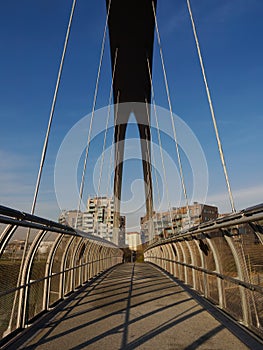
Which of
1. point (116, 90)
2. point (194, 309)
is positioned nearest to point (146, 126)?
point (116, 90)

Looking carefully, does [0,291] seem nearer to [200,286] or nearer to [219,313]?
[219,313]

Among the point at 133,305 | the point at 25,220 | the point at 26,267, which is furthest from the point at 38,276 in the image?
the point at 133,305

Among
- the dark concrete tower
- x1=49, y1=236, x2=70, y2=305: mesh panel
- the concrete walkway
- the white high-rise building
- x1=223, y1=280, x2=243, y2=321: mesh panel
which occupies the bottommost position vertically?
the concrete walkway

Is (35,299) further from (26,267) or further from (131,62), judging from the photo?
(131,62)

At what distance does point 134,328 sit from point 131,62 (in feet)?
69.9

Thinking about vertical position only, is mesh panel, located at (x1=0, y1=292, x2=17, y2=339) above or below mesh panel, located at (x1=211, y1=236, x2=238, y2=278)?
below

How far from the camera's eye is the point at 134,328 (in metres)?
3.55

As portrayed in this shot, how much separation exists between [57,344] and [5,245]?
1105 mm

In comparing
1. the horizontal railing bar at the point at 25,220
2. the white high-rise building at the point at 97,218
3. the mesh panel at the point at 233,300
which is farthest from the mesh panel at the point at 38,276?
the white high-rise building at the point at 97,218

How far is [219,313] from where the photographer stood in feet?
13.8

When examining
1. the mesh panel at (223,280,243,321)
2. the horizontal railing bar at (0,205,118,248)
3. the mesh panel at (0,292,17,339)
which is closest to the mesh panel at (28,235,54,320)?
the horizontal railing bar at (0,205,118,248)

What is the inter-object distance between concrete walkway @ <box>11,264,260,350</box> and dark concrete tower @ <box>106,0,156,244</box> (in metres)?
15.3

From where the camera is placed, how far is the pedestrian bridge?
2.97 meters

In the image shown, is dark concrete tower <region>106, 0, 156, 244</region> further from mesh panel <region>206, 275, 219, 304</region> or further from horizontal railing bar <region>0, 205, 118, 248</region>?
horizontal railing bar <region>0, 205, 118, 248</region>
